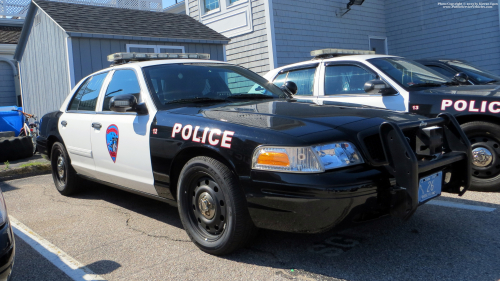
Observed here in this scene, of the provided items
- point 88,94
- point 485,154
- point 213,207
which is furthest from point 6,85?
point 485,154

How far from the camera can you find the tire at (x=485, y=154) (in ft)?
15.0

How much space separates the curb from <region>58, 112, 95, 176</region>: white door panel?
2.62m

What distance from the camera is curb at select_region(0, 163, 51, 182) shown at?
282 inches

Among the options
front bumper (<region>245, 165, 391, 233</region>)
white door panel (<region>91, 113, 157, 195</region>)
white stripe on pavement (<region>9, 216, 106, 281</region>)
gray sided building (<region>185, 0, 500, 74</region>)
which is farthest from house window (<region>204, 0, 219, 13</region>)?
front bumper (<region>245, 165, 391, 233</region>)

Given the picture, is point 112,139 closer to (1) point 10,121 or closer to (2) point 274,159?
(2) point 274,159

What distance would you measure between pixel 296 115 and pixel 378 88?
2.11 meters

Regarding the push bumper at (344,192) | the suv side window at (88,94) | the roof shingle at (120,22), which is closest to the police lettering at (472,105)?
the push bumper at (344,192)

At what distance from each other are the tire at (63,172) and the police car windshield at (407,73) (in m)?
3.80

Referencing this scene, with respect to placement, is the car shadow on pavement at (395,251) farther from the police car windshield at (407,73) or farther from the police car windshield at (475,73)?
the police car windshield at (475,73)

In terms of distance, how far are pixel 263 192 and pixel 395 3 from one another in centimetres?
1443

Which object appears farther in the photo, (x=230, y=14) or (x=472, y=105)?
(x=230, y=14)

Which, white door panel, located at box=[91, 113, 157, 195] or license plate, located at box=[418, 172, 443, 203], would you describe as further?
white door panel, located at box=[91, 113, 157, 195]

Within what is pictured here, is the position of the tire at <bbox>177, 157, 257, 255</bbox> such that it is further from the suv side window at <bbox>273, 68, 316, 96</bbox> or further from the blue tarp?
the blue tarp

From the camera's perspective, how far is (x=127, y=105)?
3.77m
